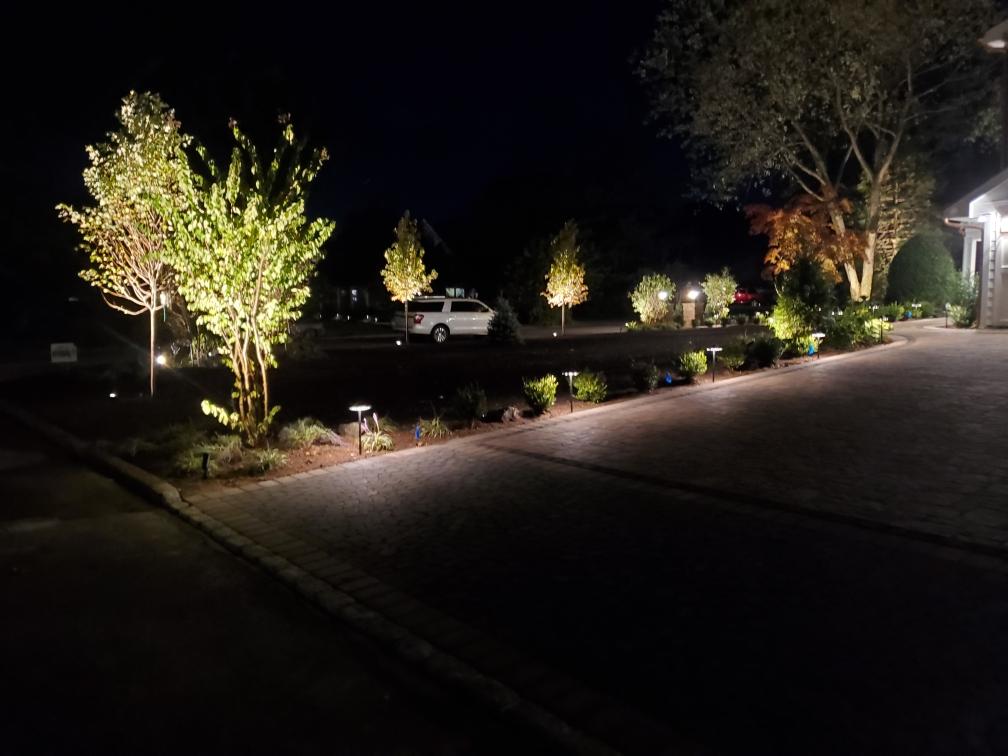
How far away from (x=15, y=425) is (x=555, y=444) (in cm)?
878

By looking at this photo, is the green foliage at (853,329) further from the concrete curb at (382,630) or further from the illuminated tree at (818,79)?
the concrete curb at (382,630)

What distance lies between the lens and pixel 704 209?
64.4m

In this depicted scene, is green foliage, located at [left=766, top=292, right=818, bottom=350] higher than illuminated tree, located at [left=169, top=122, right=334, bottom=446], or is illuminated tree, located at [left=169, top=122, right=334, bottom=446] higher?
illuminated tree, located at [left=169, top=122, right=334, bottom=446]

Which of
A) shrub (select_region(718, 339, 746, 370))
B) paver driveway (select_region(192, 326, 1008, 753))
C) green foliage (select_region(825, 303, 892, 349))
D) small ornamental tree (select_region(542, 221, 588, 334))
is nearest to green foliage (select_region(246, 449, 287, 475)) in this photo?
paver driveway (select_region(192, 326, 1008, 753))

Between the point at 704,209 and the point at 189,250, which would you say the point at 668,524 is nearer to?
the point at 189,250

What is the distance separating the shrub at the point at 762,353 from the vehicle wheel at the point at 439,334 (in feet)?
44.8

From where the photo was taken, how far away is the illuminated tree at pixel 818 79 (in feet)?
84.5

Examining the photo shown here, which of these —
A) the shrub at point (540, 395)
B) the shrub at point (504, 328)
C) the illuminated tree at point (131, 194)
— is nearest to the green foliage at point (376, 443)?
the shrub at point (540, 395)

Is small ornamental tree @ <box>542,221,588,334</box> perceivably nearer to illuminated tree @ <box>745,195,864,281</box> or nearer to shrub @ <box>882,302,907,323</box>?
illuminated tree @ <box>745,195,864,281</box>

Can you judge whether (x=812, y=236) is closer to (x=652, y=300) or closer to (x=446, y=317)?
(x=652, y=300)

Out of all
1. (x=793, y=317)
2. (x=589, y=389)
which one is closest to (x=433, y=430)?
(x=589, y=389)

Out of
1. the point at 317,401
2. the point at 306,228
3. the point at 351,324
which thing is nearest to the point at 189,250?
the point at 306,228

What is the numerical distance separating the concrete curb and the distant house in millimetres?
23080

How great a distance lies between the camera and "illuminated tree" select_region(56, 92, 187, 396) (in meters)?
15.0
